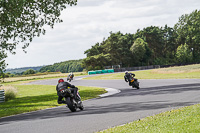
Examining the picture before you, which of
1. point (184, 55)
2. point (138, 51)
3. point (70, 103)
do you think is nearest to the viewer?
point (70, 103)

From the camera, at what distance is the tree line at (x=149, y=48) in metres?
101

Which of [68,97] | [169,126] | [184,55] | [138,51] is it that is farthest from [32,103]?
[184,55]

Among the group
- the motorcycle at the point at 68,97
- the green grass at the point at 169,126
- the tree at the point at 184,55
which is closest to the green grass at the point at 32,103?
the motorcycle at the point at 68,97

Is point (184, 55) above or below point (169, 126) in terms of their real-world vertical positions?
above

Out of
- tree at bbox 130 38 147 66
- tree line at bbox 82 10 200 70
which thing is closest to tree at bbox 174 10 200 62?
tree line at bbox 82 10 200 70

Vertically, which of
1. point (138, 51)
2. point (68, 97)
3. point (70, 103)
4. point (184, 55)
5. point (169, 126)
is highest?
point (138, 51)

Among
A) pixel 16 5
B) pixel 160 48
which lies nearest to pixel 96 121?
pixel 16 5

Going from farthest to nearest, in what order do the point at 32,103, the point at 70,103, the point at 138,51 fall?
1. the point at 138,51
2. the point at 32,103
3. the point at 70,103

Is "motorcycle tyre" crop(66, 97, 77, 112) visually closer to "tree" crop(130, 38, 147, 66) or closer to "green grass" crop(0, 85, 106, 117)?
"green grass" crop(0, 85, 106, 117)

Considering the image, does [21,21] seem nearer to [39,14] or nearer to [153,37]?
[39,14]

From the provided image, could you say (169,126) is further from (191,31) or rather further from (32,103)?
(191,31)

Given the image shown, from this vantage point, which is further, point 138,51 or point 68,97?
point 138,51

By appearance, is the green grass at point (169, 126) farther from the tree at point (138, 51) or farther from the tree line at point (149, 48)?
the tree at point (138, 51)

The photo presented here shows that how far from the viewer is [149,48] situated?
354 ft
